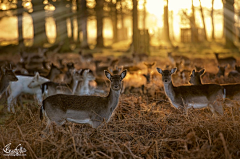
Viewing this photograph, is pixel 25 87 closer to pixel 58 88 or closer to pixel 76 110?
pixel 58 88

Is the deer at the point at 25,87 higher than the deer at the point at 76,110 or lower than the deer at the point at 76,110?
lower

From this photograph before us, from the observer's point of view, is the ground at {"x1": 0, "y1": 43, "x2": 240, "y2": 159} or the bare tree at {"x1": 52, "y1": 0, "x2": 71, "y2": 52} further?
the bare tree at {"x1": 52, "y1": 0, "x2": 71, "y2": 52}

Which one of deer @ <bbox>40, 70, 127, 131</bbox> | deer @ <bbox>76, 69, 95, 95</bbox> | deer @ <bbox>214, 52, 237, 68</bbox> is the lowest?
deer @ <bbox>214, 52, 237, 68</bbox>

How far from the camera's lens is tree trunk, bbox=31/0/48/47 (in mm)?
28459

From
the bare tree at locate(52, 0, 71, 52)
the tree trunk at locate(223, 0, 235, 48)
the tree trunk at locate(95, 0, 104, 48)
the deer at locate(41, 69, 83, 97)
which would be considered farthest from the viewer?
the tree trunk at locate(95, 0, 104, 48)

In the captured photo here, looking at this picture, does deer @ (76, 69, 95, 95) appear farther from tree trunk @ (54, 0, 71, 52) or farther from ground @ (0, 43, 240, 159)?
tree trunk @ (54, 0, 71, 52)

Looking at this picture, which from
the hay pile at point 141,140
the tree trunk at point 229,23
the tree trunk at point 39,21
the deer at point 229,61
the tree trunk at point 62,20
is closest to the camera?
the hay pile at point 141,140

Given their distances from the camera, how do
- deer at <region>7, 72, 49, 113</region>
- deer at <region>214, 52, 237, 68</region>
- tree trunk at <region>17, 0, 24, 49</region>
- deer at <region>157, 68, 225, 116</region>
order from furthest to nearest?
tree trunk at <region>17, 0, 24, 49</region>
deer at <region>214, 52, 237, 68</region>
deer at <region>7, 72, 49, 113</region>
deer at <region>157, 68, 225, 116</region>

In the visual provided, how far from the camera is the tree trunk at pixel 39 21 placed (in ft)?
93.4

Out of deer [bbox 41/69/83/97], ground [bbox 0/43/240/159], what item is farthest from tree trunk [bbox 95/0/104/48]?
ground [bbox 0/43/240/159]

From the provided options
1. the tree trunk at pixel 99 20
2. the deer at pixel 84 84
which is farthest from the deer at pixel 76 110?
the tree trunk at pixel 99 20

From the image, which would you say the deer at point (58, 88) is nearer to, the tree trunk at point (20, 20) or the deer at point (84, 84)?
the deer at point (84, 84)

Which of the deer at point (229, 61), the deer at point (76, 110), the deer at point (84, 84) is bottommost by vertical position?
the deer at point (229, 61)

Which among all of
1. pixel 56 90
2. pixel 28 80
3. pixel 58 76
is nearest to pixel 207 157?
pixel 56 90
